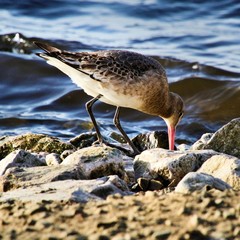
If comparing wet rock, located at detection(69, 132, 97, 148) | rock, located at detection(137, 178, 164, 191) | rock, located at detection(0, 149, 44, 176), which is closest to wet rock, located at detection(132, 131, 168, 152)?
wet rock, located at detection(69, 132, 97, 148)

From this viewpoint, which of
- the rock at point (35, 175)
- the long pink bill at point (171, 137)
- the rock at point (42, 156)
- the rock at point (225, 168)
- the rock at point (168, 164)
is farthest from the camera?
the long pink bill at point (171, 137)

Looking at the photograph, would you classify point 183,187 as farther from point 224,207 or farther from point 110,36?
point 110,36

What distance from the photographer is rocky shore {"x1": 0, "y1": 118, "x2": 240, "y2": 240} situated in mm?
4688

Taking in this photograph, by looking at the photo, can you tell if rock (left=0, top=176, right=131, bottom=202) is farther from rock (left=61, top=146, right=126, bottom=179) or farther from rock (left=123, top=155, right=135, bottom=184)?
rock (left=123, top=155, right=135, bottom=184)

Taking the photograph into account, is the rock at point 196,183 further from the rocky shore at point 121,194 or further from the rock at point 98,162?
the rock at point 98,162

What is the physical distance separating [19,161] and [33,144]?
Answer: 1349mm

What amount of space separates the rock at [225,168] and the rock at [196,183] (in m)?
0.53

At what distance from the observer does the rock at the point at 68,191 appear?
5.61m

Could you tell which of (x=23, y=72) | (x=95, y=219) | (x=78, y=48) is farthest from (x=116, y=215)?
(x=78, y=48)

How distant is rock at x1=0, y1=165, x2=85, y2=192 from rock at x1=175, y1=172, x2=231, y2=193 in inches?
48.8

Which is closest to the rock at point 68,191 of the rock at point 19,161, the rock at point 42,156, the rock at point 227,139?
the rock at point 19,161

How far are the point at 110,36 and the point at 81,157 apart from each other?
33.4 feet

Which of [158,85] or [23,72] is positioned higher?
[158,85]

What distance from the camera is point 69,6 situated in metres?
20.0
